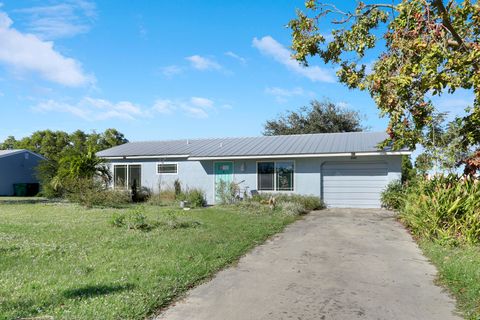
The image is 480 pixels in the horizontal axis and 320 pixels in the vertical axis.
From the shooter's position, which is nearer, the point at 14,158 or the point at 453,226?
the point at 453,226

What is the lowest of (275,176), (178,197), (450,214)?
(178,197)

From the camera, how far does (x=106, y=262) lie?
7027mm

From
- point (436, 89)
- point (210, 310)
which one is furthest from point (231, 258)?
point (436, 89)

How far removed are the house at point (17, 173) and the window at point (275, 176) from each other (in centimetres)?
1950

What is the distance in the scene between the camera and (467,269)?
261 inches

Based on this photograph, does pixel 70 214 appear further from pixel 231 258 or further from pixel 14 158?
pixel 14 158

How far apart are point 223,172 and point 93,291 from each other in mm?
15361

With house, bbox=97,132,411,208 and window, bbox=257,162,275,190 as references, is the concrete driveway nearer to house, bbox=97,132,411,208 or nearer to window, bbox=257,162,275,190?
house, bbox=97,132,411,208

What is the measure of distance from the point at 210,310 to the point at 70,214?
38.2 feet

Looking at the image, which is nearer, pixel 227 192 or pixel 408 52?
pixel 408 52

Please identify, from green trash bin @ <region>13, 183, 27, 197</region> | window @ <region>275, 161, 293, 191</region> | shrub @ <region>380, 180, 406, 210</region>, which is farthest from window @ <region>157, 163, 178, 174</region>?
green trash bin @ <region>13, 183, 27, 197</region>

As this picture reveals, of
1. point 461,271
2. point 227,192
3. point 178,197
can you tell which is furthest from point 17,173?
point 461,271

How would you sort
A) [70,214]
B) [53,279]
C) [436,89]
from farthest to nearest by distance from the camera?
[70,214] < [436,89] < [53,279]

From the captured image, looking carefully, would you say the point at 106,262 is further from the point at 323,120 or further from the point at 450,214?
the point at 323,120
